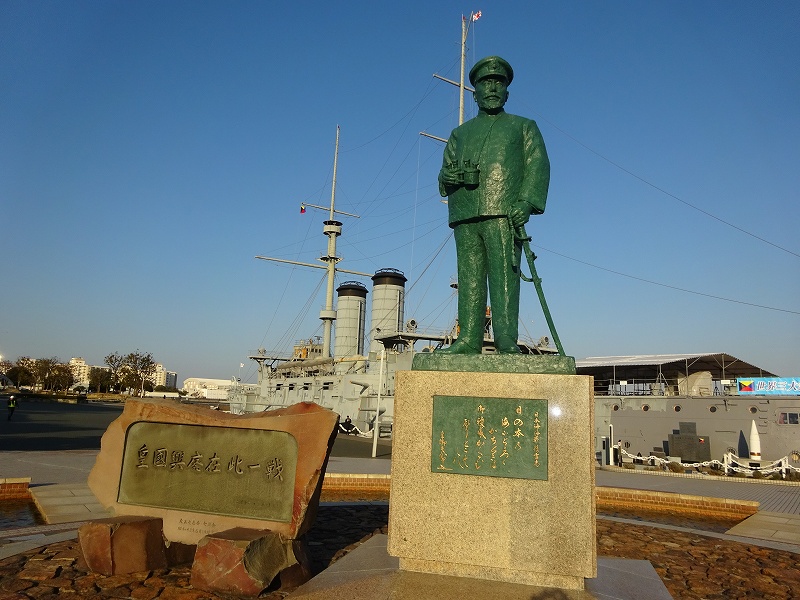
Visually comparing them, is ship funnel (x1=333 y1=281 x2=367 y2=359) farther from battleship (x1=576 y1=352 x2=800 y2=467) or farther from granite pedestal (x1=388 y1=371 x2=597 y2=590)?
granite pedestal (x1=388 y1=371 x2=597 y2=590)

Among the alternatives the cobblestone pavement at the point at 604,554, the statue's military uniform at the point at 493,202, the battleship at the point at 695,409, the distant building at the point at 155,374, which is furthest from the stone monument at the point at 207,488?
the distant building at the point at 155,374

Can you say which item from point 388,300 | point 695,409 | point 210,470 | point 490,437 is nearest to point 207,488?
point 210,470

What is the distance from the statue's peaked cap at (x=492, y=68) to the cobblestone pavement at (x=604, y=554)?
476cm

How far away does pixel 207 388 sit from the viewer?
345 feet

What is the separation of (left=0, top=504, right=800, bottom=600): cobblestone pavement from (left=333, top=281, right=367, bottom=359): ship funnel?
33.2 meters

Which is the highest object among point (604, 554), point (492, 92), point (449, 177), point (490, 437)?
point (492, 92)

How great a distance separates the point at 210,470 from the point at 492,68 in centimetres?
450

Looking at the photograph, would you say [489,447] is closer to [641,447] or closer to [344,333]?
[641,447]

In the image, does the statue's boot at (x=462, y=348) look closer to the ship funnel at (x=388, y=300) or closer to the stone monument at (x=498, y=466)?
the stone monument at (x=498, y=466)

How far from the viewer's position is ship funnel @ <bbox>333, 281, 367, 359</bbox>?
40.2m

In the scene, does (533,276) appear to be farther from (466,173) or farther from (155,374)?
(155,374)

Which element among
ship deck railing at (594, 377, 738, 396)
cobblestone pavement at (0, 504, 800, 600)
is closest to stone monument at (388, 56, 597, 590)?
cobblestone pavement at (0, 504, 800, 600)

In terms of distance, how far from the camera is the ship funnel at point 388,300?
120ft

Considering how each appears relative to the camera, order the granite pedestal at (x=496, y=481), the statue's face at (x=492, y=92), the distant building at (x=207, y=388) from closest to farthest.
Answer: the granite pedestal at (x=496, y=481) → the statue's face at (x=492, y=92) → the distant building at (x=207, y=388)
